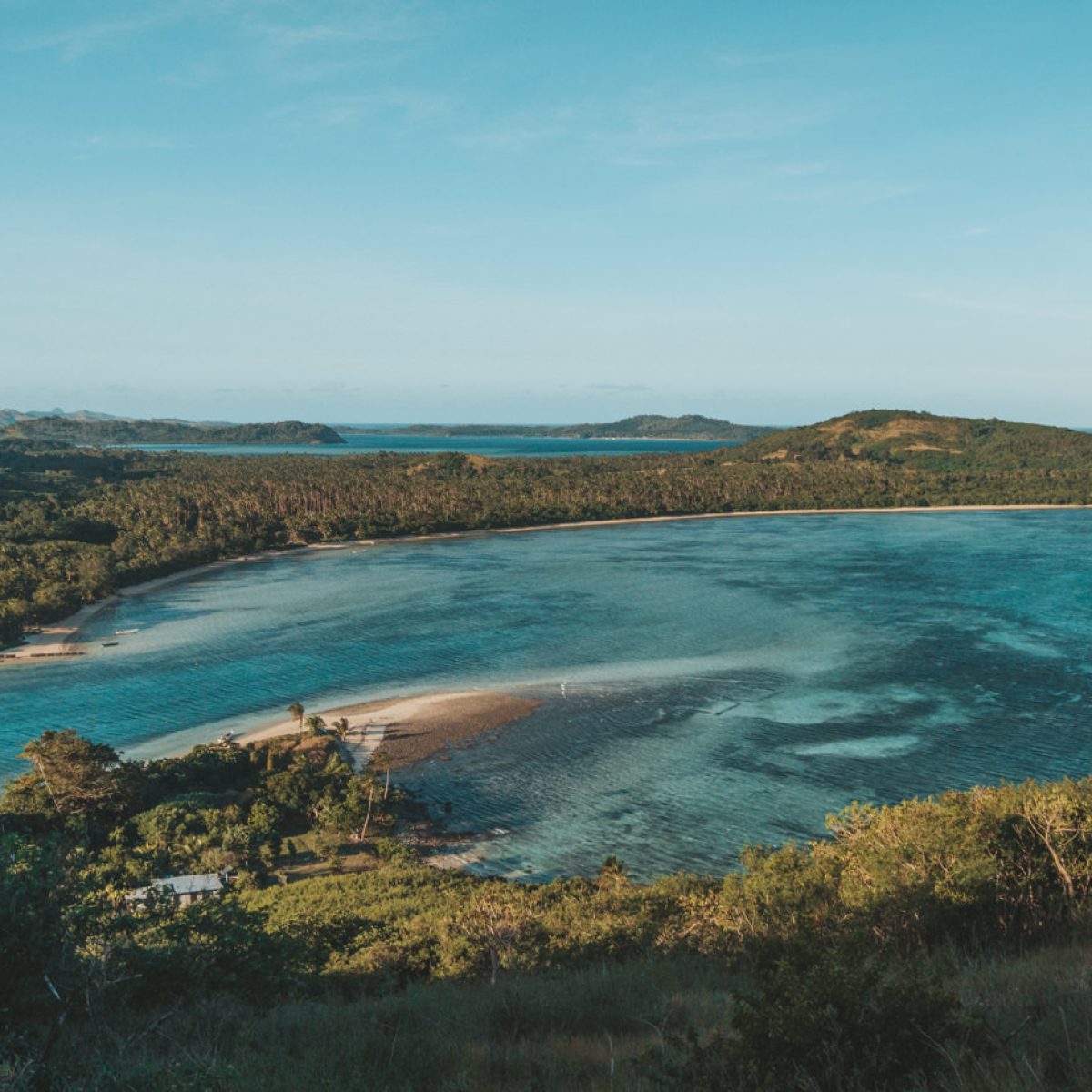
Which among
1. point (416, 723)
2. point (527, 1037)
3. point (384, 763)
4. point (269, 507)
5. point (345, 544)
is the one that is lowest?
point (416, 723)

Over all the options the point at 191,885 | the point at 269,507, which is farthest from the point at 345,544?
the point at 191,885

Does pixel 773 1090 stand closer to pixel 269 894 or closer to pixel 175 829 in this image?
pixel 269 894

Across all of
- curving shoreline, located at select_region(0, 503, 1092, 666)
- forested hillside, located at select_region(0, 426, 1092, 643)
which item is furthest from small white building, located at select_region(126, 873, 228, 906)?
forested hillside, located at select_region(0, 426, 1092, 643)

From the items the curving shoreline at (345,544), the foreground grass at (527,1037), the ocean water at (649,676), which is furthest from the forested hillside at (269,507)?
the foreground grass at (527,1037)

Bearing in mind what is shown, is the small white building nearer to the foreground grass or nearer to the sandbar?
the sandbar

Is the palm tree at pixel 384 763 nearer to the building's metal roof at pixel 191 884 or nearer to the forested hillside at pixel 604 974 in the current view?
the forested hillside at pixel 604 974

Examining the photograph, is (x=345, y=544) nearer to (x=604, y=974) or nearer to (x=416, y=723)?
(x=416, y=723)
